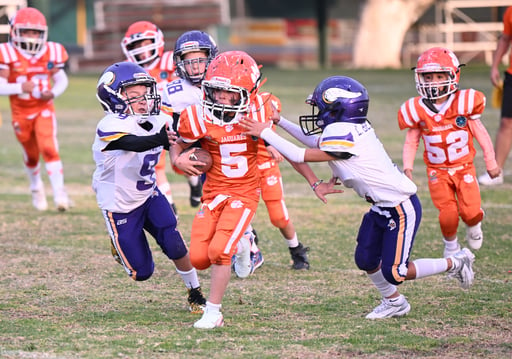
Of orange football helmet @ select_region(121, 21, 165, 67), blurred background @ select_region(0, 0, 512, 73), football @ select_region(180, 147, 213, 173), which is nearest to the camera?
football @ select_region(180, 147, 213, 173)

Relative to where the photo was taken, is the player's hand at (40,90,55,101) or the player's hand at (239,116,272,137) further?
the player's hand at (40,90,55,101)

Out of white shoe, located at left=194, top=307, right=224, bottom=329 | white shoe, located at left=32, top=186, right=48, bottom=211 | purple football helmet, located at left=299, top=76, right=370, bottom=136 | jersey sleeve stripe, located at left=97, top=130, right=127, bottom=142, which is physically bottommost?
white shoe, located at left=32, top=186, right=48, bottom=211

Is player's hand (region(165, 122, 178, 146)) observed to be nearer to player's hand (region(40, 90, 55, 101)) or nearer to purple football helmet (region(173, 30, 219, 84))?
purple football helmet (region(173, 30, 219, 84))

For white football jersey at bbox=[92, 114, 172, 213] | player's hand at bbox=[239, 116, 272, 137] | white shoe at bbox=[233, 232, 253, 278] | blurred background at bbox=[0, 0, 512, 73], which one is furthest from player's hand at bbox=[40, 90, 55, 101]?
blurred background at bbox=[0, 0, 512, 73]

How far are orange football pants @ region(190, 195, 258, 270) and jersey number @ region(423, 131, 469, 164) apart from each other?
183cm

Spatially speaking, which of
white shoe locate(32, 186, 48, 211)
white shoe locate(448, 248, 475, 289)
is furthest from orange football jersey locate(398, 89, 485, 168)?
white shoe locate(32, 186, 48, 211)

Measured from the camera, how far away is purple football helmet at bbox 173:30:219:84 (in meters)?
6.64

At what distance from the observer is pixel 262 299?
19.5 ft

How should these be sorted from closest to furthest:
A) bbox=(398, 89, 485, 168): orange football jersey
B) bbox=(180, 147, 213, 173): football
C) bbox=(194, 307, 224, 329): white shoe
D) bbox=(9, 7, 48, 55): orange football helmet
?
bbox=(194, 307, 224, 329): white shoe < bbox=(180, 147, 213, 173): football < bbox=(398, 89, 485, 168): orange football jersey < bbox=(9, 7, 48, 55): orange football helmet

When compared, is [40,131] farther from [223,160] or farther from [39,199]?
[223,160]

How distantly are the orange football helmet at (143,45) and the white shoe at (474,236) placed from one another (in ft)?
10.9

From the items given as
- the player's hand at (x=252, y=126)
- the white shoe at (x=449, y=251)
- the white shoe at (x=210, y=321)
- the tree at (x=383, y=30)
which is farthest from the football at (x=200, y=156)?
the tree at (x=383, y=30)

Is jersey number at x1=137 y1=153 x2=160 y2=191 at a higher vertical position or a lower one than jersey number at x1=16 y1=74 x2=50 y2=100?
higher

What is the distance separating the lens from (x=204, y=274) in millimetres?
6766
